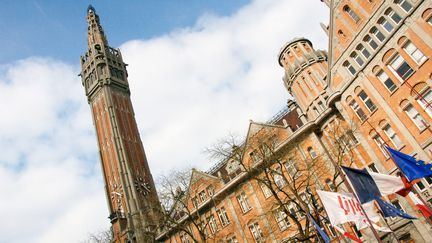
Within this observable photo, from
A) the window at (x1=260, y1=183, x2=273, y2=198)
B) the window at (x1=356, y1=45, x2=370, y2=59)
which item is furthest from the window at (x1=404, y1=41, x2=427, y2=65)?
the window at (x1=260, y1=183, x2=273, y2=198)

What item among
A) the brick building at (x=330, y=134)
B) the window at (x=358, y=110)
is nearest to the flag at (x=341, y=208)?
the brick building at (x=330, y=134)

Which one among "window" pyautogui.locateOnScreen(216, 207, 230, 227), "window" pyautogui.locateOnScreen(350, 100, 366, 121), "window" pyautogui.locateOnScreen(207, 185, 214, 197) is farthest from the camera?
"window" pyautogui.locateOnScreen(207, 185, 214, 197)

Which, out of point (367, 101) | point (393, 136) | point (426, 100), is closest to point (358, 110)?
point (367, 101)

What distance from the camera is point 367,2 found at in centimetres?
2986

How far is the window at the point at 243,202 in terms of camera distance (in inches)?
1395

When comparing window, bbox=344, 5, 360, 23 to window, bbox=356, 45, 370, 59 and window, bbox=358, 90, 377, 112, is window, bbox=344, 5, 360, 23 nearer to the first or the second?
window, bbox=356, 45, 370, 59

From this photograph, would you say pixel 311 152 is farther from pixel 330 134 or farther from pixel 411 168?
pixel 411 168

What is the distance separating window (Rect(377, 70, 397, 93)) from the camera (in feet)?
89.4

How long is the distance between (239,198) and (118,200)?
91.3 ft

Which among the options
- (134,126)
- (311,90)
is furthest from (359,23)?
(134,126)

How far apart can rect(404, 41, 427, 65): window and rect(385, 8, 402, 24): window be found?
2.27 m

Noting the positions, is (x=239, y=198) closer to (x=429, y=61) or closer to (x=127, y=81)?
(x=429, y=61)

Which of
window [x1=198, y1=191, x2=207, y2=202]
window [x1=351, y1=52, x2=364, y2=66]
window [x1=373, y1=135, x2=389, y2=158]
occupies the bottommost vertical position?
window [x1=373, y1=135, x2=389, y2=158]

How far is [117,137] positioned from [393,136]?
47723 mm
